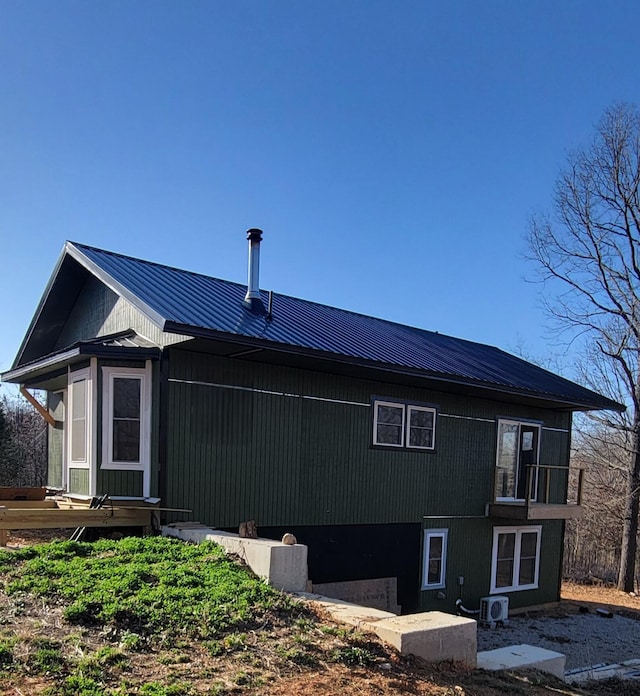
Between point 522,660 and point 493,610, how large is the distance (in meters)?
5.90

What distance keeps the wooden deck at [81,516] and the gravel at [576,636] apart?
18.7ft

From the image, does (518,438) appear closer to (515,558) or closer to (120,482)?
(515,558)

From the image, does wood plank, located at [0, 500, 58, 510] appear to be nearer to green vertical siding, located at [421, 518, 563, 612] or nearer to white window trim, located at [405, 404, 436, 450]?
white window trim, located at [405, 404, 436, 450]

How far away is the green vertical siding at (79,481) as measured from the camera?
28.8 ft

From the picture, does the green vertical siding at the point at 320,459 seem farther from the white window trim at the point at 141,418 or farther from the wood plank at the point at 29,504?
the wood plank at the point at 29,504

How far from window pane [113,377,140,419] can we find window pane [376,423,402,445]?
421 centimetres

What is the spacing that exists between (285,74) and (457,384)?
255 inches

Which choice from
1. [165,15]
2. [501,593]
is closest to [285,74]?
[165,15]

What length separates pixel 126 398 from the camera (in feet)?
28.6

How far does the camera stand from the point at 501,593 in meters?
12.9

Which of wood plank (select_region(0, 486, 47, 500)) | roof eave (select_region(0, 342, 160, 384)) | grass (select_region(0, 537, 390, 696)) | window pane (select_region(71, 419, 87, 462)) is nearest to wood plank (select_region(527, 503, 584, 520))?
grass (select_region(0, 537, 390, 696))

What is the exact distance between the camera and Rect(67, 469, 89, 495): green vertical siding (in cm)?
878

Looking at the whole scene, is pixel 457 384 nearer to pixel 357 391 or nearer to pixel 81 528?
pixel 357 391

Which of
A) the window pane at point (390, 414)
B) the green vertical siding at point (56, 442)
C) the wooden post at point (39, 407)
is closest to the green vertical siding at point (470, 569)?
the window pane at point (390, 414)
